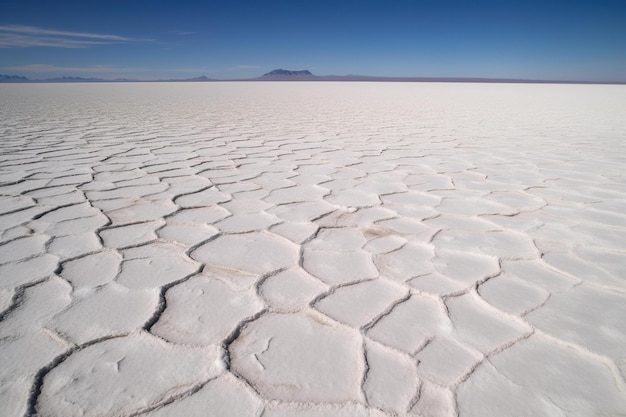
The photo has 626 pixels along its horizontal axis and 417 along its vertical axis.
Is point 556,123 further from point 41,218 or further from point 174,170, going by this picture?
point 41,218

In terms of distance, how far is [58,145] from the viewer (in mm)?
3387

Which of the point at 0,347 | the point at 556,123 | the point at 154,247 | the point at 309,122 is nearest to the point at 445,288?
the point at 154,247

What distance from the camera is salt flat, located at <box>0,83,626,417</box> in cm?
75

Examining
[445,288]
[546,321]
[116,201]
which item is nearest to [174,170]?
[116,201]

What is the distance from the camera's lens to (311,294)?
1092mm

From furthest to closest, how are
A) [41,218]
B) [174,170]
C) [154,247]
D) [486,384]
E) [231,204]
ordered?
[174,170] → [231,204] → [41,218] → [154,247] → [486,384]

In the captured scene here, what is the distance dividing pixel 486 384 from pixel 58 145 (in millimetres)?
3742

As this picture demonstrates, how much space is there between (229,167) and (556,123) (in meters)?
4.95

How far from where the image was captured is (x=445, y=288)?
113 centimetres

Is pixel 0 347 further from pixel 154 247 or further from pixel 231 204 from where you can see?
pixel 231 204

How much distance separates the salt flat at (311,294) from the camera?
2.46 ft

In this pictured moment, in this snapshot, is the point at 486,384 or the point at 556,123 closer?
the point at 486,384

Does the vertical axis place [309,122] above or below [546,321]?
below

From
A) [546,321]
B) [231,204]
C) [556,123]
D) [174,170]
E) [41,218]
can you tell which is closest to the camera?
[546,321]
